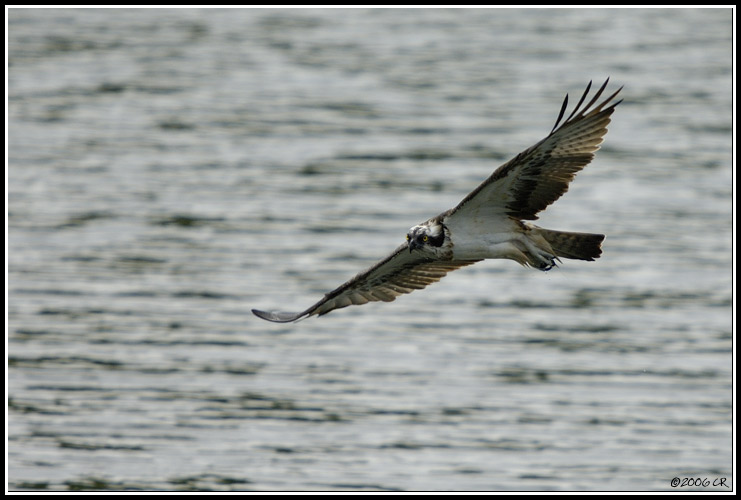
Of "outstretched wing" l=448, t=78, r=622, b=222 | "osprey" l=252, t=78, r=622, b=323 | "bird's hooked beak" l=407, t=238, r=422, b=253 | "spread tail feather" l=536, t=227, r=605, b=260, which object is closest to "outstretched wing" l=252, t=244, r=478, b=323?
"osprey" l=252, t=78, r=622, b=323

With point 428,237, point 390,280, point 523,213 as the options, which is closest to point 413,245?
point 428,237

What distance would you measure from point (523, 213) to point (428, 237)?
73 centimetres

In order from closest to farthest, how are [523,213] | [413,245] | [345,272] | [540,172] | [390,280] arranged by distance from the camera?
[540,172], [523,213], [413,245], [390,280], [345,272]

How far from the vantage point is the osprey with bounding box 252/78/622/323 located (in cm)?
767

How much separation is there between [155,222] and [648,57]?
13.6 meters

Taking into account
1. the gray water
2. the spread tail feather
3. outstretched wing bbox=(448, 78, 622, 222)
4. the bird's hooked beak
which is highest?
outstretched wing bbox=(448, 78, 622, 222)

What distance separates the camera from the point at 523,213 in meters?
8.17

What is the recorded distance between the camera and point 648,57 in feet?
87.5

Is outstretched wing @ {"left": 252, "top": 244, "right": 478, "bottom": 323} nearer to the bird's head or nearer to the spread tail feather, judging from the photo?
the bird's head

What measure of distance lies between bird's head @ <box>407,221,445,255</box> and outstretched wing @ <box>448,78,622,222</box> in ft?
0.55

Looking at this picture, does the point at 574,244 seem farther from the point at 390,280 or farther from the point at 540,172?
the point at 390,280

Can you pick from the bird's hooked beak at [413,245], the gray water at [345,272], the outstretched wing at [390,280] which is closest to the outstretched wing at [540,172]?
the bird's hooked beak at [413,245]

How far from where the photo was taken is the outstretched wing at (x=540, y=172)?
760 cm

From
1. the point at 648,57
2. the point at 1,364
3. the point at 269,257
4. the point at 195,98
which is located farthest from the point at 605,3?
the point at 1,364
